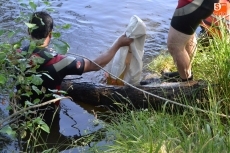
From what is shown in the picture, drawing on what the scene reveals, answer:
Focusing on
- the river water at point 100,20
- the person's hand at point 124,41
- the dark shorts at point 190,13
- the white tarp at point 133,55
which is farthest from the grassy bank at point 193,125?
the river water at point 100,20

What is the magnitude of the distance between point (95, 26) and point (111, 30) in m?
0.30

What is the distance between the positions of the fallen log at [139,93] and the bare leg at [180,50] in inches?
7.0

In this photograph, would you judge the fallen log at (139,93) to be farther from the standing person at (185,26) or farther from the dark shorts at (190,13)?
the dark shorts at (190,13)

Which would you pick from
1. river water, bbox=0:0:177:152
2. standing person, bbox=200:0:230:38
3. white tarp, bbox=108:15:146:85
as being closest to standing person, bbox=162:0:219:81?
standing person, bbox=200:0:230:38

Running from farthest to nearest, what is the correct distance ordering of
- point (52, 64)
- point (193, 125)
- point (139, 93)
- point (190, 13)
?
point (139, 93) < point (190, 13) < point (52, 64) < point (193, 125)

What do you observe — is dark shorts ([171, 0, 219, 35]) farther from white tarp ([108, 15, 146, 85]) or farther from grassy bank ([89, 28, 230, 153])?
white tarp ([108, 15, 146, 85])

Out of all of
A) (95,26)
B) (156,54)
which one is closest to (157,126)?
(156,54)

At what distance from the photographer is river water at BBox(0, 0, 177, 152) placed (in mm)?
6269

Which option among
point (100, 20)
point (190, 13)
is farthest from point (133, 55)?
point (100, 20)

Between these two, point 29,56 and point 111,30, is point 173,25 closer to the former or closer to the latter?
point 29,56

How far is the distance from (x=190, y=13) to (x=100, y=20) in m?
3.42

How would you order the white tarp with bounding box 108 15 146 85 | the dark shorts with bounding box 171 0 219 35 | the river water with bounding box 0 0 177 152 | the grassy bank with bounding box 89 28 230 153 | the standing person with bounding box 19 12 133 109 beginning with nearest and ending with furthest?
the grassy bank with bounding box 89 28 230 153 → the standing person with bounding box 19 12 133 109 → the dark shorts with bounding box 171 0 219 35 → the white tarp with bounding box 108 15 146 85 → the river water with bounding box 0 0 177 152

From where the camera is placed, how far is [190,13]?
402 cm

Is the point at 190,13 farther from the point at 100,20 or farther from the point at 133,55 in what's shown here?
the point at 100,20
